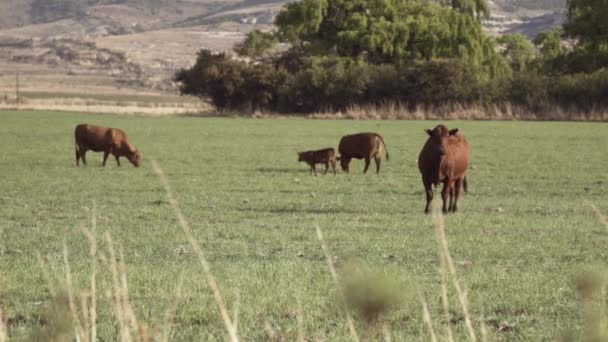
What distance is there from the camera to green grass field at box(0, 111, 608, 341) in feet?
24.8

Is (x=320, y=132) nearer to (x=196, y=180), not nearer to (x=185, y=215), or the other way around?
(x=196, y=180)

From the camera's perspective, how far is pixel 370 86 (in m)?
69.1

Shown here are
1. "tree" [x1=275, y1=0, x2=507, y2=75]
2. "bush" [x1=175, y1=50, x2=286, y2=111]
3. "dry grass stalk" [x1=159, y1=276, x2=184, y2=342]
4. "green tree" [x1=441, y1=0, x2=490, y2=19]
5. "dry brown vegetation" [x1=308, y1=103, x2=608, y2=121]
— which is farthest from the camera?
"green tree" [x1=441, y1=0, x2=490, y2=19]

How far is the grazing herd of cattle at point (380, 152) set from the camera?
52.4ft

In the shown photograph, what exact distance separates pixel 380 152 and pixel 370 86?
41.5 m

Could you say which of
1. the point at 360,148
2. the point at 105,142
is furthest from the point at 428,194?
the point at 105,142

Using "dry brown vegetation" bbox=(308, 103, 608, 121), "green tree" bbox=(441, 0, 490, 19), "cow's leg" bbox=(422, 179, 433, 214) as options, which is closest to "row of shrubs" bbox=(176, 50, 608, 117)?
"dry brown vegetation" bbox=(308, 103, 608, 121)

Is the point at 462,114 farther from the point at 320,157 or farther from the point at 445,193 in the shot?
A: the point at 445,193

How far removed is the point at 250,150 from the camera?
114 ft

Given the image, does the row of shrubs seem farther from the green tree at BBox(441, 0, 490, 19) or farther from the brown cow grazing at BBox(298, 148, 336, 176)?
the brown cow grazing at BBox(298, 148, 336, 176)

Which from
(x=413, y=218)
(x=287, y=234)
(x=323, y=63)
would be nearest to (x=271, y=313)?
(x=287, y=234)

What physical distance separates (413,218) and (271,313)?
25.2 feet

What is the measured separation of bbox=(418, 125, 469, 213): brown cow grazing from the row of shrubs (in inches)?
1861

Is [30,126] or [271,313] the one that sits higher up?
[271,313]
